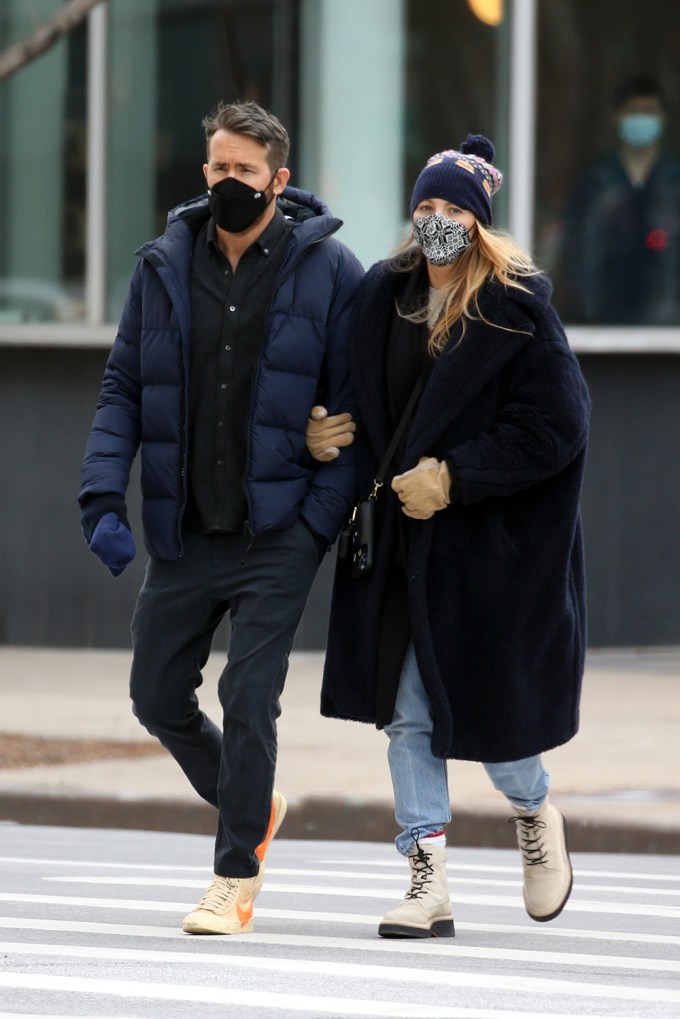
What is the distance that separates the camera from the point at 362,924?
568cm

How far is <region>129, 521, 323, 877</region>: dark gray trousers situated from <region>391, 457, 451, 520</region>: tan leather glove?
33 centimetres

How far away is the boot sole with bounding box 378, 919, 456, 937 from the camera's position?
534 centimetres

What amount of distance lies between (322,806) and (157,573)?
3067mm

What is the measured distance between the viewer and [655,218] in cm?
1326

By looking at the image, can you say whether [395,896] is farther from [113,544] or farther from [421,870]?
[113,544]

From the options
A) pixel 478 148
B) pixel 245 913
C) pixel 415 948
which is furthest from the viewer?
pixel 478 148

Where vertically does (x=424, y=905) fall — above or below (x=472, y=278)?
below

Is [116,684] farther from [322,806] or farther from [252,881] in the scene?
Result: [252,881]

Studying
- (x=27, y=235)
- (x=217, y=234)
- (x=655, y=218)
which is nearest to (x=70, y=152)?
(x=27, y=235)

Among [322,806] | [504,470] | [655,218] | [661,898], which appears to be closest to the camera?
[504,470]

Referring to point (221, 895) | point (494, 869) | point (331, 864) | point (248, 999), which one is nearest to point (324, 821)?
point (331, 864)

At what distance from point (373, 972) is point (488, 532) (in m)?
1.19

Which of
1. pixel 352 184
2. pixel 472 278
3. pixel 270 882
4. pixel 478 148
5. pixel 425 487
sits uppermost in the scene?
pixel 352 184

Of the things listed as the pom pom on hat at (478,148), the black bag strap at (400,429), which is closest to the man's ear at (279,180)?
the pom pom on hat at (478,148)
